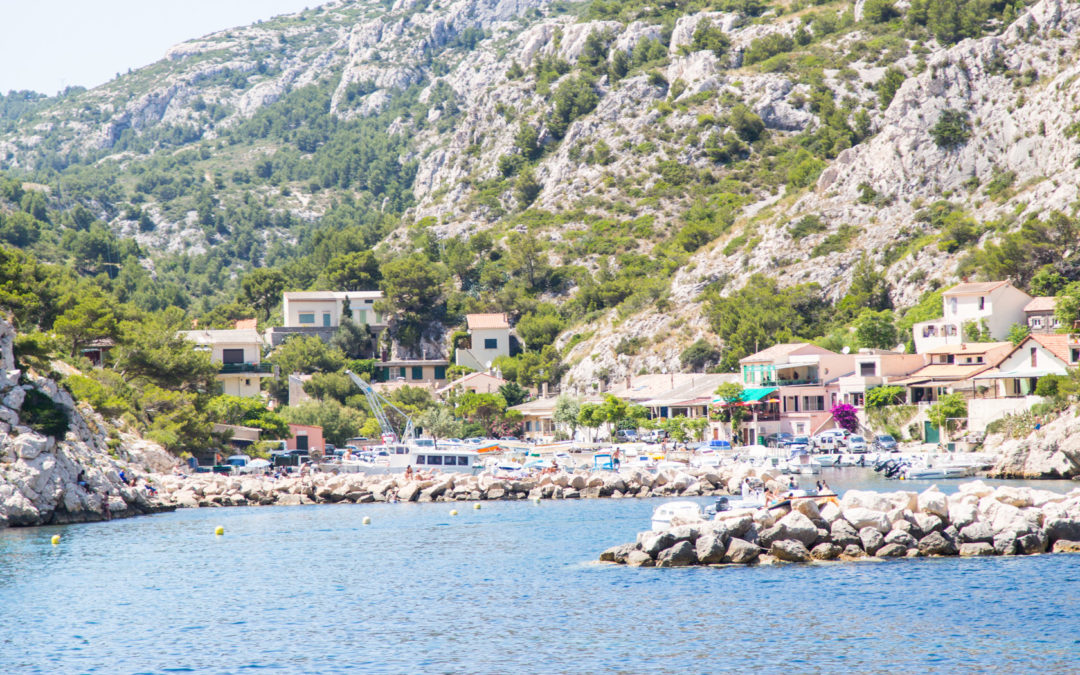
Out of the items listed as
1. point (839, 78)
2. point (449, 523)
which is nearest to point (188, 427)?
point (449, 523)

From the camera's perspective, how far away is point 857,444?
7794 centimetres

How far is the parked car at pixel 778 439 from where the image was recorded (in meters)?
82.8

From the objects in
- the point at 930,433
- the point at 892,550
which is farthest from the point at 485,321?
the point at 892,550

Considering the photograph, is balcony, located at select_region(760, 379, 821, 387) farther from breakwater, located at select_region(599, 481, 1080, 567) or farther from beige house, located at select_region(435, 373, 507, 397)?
breakwater, located at select_region(599, 481, 1080, 567)

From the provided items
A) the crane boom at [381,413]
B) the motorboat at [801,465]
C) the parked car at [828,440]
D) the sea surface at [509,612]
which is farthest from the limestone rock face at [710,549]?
the crane boom at [381,413]

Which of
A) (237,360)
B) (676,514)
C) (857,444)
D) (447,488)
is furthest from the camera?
(237,360)

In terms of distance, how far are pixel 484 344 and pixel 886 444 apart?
50199 millimetres

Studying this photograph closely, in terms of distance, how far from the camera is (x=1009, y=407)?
233 ft

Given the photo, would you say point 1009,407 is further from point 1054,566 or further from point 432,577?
point 432,577

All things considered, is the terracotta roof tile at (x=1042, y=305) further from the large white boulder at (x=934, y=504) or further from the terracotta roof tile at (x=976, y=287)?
the large white boulder at (x=934, y=504)

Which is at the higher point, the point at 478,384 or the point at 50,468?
the point at 478,384

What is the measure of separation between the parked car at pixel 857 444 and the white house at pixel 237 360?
4794 cm

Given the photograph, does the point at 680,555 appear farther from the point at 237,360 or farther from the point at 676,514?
the point at 237,360

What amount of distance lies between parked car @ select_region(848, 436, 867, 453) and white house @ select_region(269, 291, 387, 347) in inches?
2253
